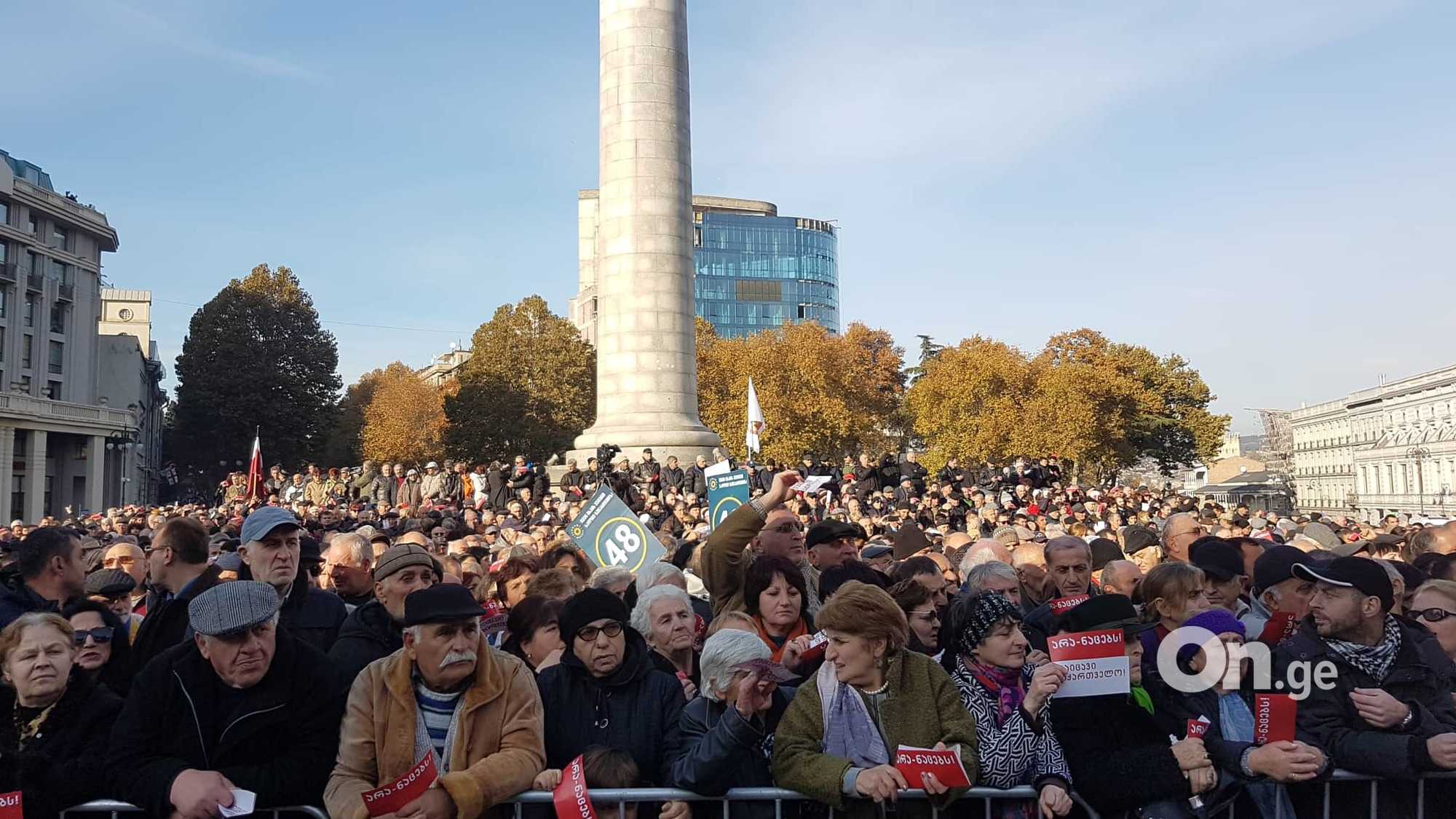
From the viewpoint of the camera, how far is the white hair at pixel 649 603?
568cm

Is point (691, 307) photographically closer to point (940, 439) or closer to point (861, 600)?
point (861, 600)

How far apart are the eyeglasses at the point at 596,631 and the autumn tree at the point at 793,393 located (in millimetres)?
48524

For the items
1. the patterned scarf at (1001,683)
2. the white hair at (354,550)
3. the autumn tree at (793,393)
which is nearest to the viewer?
the patterned scarf at (1001,683)

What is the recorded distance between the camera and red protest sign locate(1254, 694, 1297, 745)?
4.54m

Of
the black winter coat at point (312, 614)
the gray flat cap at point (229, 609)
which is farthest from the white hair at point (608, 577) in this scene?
the gray flat cap at point (229, 609)

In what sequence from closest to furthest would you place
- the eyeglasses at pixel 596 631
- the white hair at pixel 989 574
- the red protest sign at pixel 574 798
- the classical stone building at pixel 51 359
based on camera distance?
1. the red protest sign at pixel 574 798
2. the eyeglasses at pixel 596 631
3. the white hair at pixel 989 574
4. the classical stone building at pixel 51 359

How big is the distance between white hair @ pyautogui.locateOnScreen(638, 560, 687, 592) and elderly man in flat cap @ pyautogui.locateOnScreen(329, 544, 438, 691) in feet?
4.31

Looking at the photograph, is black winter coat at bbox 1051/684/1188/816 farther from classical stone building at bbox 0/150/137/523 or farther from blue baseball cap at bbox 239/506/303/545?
classical stone building at bbox 0/150/137/523

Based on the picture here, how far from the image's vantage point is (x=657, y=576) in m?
6.79

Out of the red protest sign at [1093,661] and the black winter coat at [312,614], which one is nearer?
the red protest sign at [1093,661]

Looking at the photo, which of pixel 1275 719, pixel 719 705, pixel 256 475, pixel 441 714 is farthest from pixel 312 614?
pixel 256 475

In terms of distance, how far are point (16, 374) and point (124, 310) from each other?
3028 cm

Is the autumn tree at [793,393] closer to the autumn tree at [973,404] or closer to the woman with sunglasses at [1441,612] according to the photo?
the autumn tree at [973,404]

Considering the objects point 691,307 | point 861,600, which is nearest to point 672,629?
point 861,600
